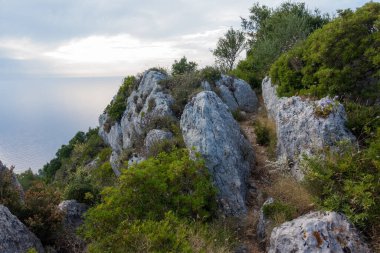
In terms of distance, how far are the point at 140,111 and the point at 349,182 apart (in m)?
16.0

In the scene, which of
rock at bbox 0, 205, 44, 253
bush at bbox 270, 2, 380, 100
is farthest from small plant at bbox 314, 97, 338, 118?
rock at bbox 0, 205, 44, 253

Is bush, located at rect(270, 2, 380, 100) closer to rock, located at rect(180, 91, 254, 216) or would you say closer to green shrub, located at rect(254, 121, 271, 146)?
green shrub, located at rect(254, 121, 271, 146)

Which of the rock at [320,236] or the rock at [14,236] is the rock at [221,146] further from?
the rock at [14,236]

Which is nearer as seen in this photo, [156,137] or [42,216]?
[42,216]

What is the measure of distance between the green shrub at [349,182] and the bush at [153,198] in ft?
9.48

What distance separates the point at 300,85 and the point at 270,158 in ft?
13.7

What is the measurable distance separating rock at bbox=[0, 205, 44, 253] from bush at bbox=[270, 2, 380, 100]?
1090 centimetres

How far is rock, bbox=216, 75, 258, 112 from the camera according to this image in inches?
800

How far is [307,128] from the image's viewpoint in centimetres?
1036

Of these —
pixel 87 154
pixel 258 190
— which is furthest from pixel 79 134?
pixel 258 190

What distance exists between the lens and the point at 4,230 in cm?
815

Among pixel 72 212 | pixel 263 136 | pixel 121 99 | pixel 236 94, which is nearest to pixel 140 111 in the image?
pixel 121 99

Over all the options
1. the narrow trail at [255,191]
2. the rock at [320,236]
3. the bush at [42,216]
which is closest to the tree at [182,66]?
the narrow trail at [255,191]

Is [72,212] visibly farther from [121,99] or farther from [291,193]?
[121,99]
